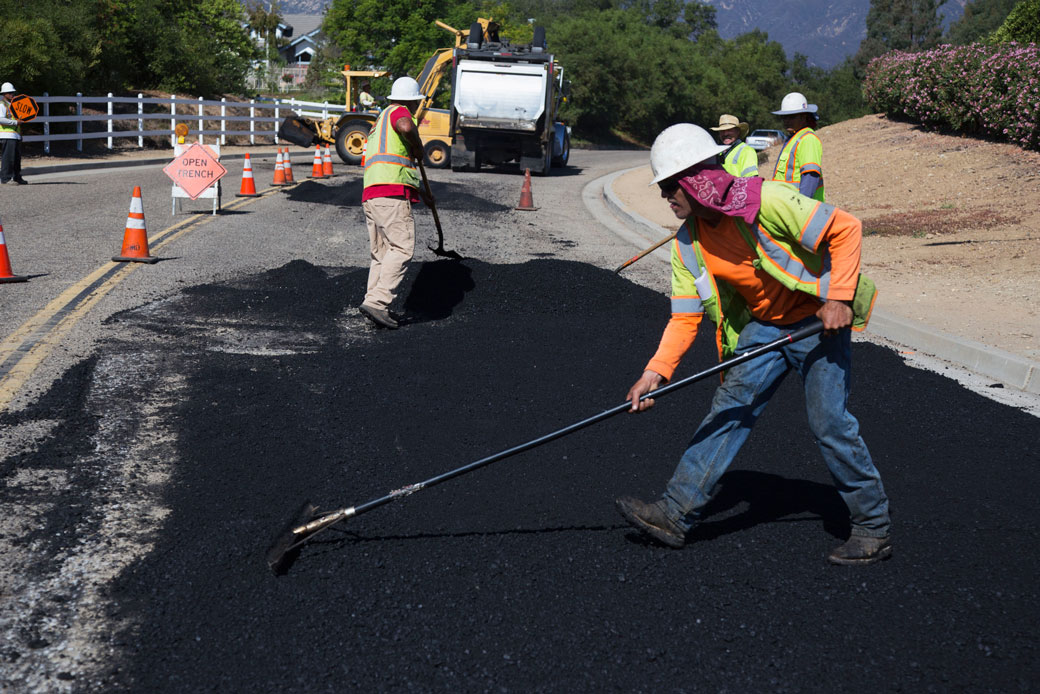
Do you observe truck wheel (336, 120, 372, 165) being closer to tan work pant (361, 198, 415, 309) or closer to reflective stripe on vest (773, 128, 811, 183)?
tan work pant (361, 198, 415, 309)

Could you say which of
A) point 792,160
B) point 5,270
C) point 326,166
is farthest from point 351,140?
point 792,160

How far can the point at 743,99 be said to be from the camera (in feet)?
255

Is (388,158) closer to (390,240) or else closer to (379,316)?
(390,240)

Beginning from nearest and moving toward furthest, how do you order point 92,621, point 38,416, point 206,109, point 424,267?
point 92,621 < point 38,416 < point 424,267 < point 206,109

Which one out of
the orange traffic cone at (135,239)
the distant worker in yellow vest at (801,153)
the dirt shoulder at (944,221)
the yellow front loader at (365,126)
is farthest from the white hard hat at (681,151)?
the yellow front loader at (365,126)

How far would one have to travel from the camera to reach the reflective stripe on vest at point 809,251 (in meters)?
3.35

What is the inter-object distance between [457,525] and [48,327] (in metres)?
4.31

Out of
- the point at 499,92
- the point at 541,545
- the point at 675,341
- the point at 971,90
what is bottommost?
the point at 541,545

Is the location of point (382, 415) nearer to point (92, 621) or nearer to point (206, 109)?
point (92, 621)

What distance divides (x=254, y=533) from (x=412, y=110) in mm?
4877

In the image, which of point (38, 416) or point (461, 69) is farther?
point (461, 69)

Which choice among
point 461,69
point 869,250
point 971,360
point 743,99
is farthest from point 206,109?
point 743,99

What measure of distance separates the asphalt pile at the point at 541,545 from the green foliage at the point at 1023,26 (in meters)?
19.2

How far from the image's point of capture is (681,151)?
330cm
